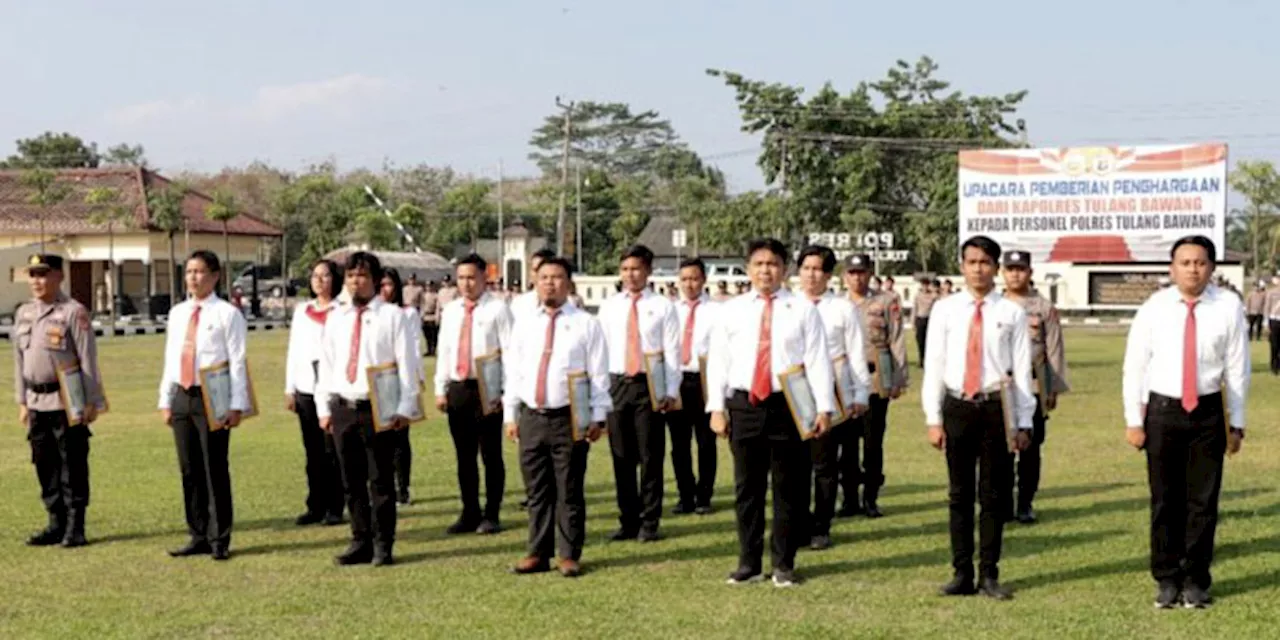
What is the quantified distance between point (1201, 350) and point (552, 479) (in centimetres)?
362

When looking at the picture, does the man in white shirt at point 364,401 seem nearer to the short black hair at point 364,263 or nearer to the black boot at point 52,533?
the short black hair at point 364,263

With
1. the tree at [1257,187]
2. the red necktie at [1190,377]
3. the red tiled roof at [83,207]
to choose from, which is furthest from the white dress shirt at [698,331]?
the tree at [1257,187]

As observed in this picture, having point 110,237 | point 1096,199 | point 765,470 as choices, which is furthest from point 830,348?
point 110,237

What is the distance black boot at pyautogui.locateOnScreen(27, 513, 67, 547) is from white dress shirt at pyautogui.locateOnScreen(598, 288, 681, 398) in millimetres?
3790

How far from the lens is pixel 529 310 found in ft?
28.8

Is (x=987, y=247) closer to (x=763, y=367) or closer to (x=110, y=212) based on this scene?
(x=763, y=367)

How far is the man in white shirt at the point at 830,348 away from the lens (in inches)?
373

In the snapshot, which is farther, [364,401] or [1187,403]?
[364,401]

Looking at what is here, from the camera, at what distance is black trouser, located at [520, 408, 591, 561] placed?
8.54 meters

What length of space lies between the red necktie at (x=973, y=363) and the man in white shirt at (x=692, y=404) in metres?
3.11

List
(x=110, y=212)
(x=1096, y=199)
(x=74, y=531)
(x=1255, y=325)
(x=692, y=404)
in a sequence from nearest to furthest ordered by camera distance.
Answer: (x=74, y=531) → (x=692, y=404) → (x=1255, y=325) → (x=1096, y=199) → (x=110, y=212)

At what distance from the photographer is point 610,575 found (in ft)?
27.9

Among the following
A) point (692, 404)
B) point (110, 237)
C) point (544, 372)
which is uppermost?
point (110, 237)

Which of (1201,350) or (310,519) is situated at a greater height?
(1201,350)
